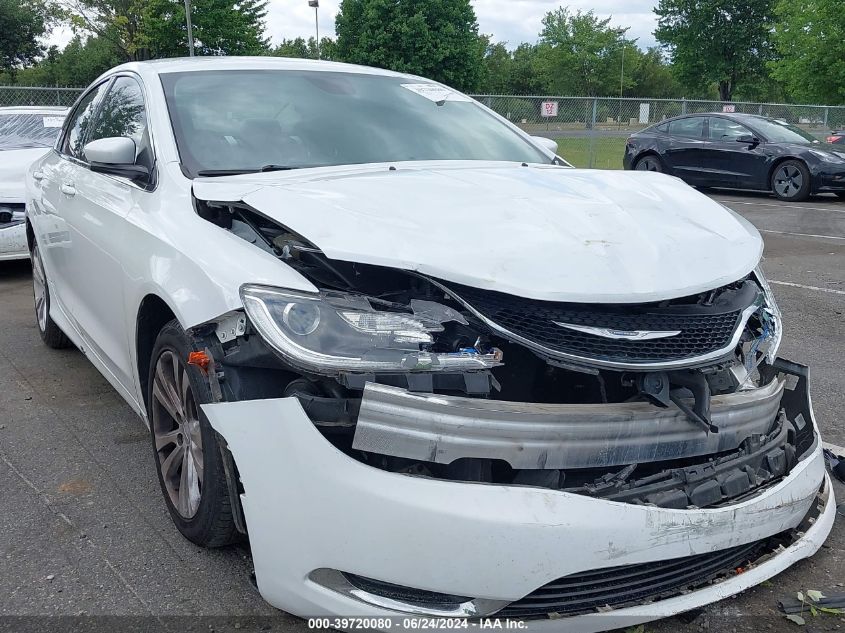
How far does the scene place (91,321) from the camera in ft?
12.5

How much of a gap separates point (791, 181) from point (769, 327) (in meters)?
12.6

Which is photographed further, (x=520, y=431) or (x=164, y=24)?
(x=164, y=24)

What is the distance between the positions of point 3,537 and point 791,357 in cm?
439

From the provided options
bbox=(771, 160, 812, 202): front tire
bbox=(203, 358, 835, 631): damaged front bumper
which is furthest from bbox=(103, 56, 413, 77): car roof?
bbox=(771, 160, 812, 202): front tire

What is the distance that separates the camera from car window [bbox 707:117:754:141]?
575 inches

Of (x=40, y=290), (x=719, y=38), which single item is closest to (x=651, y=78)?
(x=719, y=38)

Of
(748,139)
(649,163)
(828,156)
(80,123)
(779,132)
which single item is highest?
(80,123)

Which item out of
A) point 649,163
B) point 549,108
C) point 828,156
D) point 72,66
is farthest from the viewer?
point 72,66

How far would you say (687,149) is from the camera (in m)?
15.2

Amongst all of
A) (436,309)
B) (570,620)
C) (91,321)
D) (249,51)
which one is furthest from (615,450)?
(249,51)

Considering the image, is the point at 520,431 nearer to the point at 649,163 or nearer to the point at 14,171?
the point at 14,171

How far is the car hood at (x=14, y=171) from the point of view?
756 cm

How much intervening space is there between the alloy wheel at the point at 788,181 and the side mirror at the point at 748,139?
65cm

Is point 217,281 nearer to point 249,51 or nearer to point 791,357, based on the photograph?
point 791,357
